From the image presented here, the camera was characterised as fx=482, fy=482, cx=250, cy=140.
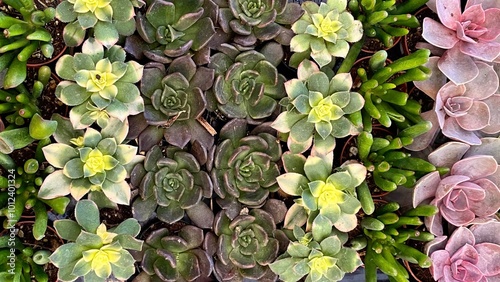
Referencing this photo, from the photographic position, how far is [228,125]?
1.30 meters

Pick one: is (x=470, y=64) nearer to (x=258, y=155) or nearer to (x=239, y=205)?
(x=258, y=155)

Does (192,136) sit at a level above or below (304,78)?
below

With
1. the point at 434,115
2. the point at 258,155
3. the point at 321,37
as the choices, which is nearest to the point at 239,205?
the point at 258,155

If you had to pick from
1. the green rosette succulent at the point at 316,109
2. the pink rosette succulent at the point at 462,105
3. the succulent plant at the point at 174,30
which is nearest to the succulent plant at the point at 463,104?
the pink rosette succulent at the point at 462,105

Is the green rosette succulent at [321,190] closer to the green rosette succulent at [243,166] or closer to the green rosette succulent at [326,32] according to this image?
the green rosette succulent at [243,166]

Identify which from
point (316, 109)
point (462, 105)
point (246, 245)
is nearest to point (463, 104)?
point (462, 105)

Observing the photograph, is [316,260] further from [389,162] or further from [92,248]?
[92,248]

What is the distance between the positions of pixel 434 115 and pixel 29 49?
109cm

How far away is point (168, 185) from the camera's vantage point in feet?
4.11

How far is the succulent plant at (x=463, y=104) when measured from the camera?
1.32 m

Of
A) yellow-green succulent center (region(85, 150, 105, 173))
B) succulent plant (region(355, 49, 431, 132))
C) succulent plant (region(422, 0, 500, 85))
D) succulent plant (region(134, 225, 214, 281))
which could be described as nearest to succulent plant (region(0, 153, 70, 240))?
yellow-green succulent center (region(85, 150, 105, 173))

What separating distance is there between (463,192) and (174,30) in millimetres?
878

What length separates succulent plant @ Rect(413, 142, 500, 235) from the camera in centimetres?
128

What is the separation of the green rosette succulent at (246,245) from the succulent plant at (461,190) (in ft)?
1.32
